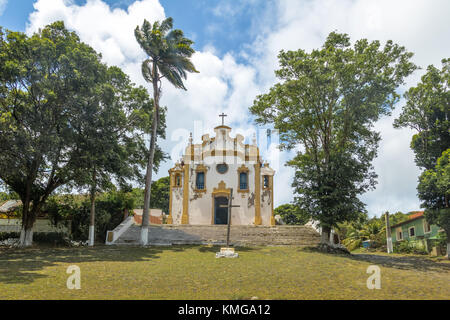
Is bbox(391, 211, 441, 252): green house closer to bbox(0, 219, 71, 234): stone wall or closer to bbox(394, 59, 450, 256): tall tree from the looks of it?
bbox(394, 59, 450, 256): tall tree

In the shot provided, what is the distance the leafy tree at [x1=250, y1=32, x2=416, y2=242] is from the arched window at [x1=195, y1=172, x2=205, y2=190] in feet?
33.0

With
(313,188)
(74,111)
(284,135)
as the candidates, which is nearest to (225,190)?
(284,135)

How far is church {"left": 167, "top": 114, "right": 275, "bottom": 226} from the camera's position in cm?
2609

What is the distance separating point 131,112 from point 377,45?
1411cm

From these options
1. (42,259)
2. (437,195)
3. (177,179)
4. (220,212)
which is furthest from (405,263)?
(177,179)

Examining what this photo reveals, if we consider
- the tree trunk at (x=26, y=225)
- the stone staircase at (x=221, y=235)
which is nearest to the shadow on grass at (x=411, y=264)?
the stone staircase at (x=221, y=235)

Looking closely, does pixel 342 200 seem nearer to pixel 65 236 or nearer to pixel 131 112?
pixel 131 112

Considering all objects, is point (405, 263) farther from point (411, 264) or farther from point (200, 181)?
point (200, 181)

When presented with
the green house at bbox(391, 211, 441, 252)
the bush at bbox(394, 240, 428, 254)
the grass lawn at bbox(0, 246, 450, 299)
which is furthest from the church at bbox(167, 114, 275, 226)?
the grass lawn at bbox(0, 246, 450, 299)

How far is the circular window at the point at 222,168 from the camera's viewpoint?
1062 inches

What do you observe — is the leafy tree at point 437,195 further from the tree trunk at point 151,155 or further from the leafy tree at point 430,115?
the tree trunk at point 151,155

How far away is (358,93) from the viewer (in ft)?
55.7

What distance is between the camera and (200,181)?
88.8 feet

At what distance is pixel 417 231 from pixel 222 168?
57.3 feet
